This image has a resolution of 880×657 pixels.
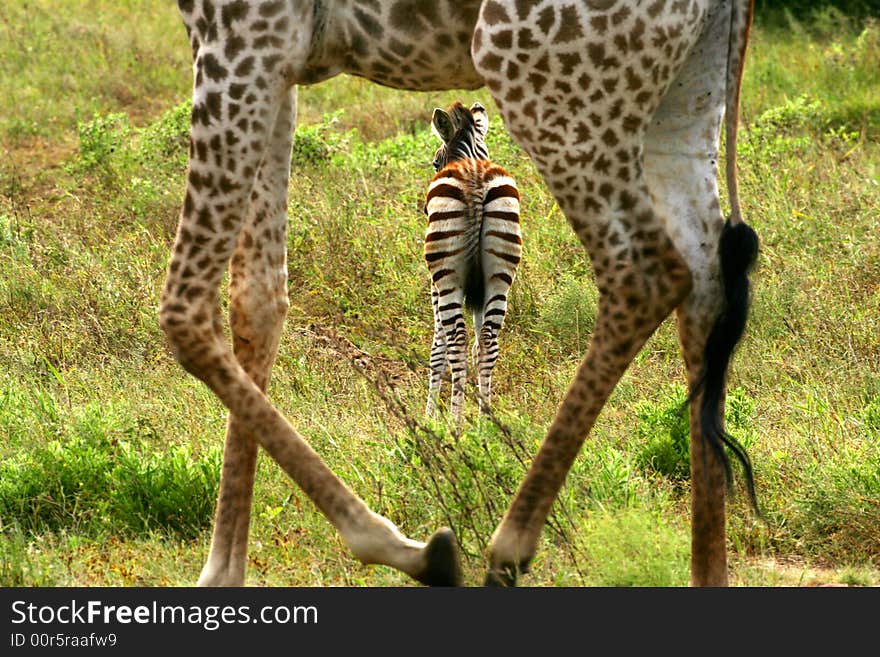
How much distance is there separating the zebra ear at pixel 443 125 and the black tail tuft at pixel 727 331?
4178mm

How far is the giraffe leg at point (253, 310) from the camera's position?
15.3 feet

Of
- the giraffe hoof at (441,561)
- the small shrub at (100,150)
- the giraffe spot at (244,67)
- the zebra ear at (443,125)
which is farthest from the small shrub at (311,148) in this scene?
the giraffe hoof at (441,561)

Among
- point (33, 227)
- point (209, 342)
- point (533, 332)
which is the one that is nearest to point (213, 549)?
point (209, 342)

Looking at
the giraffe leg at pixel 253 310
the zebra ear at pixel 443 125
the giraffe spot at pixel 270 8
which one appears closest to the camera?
the giraffe spot at pixel 270 8

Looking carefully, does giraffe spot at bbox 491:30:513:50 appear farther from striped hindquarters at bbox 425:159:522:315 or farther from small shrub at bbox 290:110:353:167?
small shrub at bbox 290:110:353:167

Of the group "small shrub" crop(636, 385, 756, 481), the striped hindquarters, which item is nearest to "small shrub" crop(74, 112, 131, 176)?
the striped hindquarters

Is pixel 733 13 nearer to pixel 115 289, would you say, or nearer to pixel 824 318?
pixel 824 318

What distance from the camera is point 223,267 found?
430 cm

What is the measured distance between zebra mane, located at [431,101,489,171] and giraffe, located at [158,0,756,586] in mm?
3606

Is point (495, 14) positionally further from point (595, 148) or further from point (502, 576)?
point (502, 576)

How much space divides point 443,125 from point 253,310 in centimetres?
385

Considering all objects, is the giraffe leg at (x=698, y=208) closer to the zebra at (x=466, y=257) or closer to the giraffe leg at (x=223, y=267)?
the giraffe leg at (x=223, y=267)

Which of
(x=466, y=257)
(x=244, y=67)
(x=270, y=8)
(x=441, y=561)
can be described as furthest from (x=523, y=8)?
(x=466, y=257)

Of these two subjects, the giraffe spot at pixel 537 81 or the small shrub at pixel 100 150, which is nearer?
the giraffe spot at pixel 537 81
